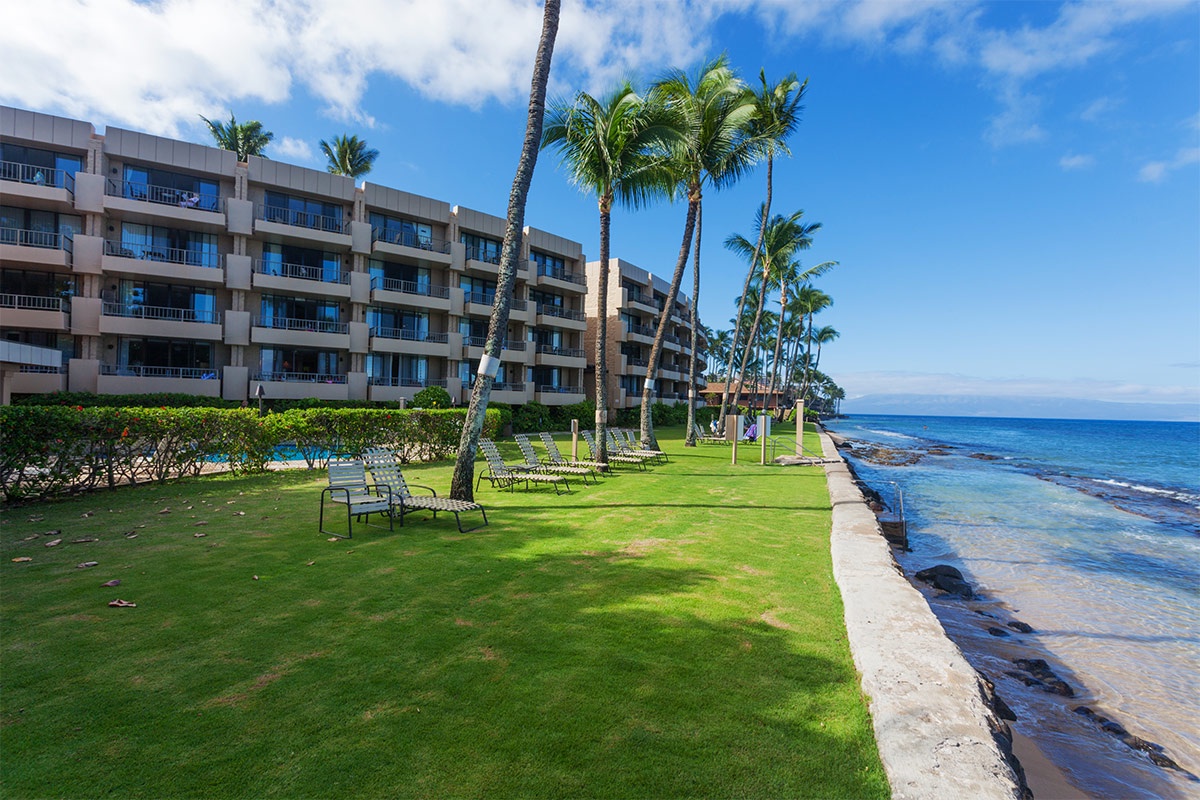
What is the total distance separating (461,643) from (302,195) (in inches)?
1296

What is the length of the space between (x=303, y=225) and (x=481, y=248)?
36.6ft

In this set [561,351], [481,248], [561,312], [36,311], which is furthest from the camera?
[561,351]

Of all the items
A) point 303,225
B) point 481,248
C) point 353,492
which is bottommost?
point 353,492

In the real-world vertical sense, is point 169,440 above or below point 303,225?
below

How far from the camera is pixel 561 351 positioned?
42.6 metres

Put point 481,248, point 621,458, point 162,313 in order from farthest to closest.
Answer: point 481,248 → point 162,313 → point 621,458

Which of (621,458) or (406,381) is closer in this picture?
(621,458)

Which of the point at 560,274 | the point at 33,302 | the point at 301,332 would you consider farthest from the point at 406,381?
the point at 33,302

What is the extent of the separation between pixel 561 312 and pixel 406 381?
13864 mm

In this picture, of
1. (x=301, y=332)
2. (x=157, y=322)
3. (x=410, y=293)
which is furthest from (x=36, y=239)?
(x=410, y=293)

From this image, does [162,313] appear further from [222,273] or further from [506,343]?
[506,343]

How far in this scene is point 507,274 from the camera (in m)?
10.1

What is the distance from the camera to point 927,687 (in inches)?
150

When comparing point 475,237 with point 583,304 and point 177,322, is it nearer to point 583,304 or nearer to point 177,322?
point 583,304
